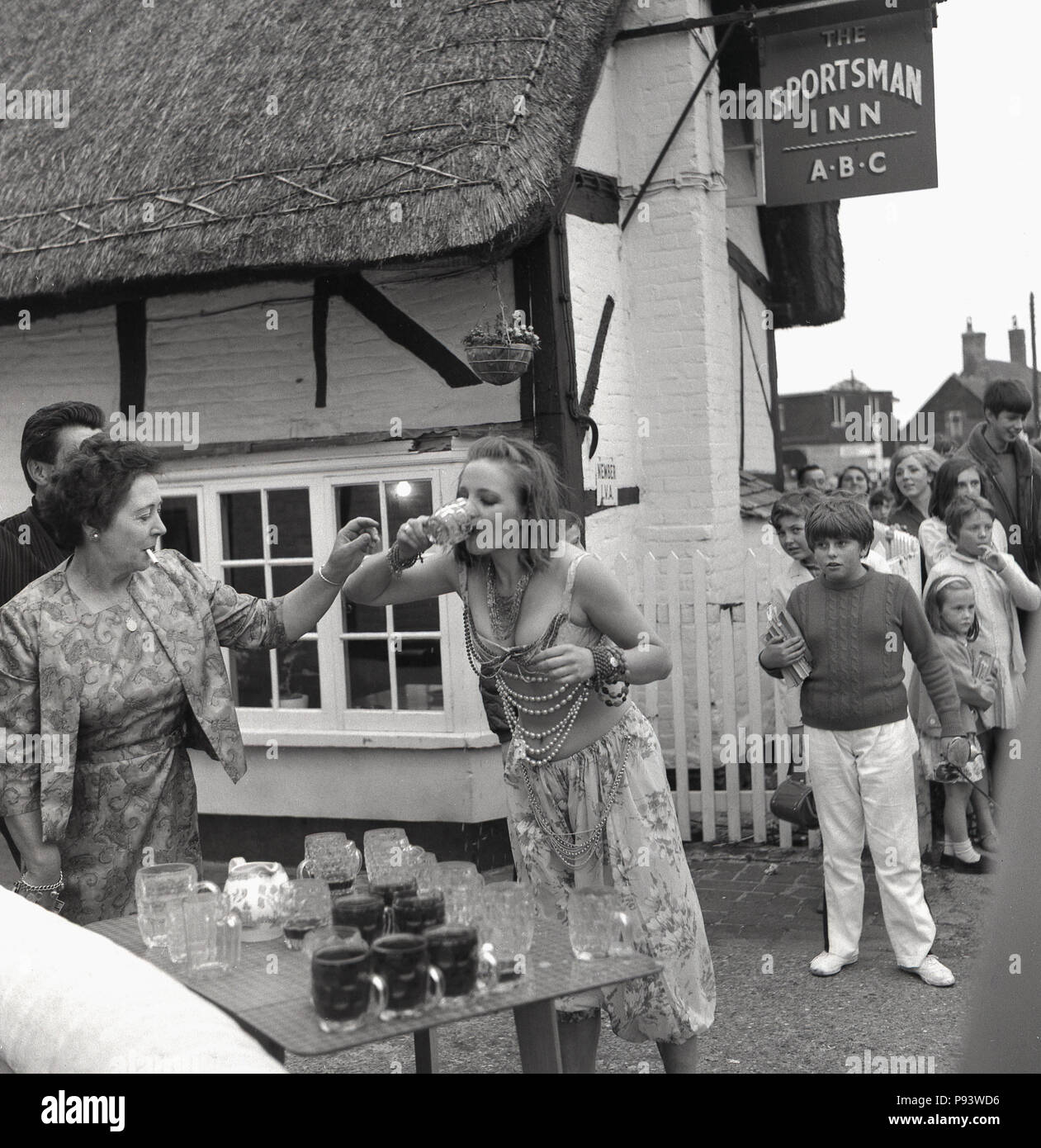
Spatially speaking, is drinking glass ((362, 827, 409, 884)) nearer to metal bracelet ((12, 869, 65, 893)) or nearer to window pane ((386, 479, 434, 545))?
metal bracelet ((12, 869, 65, 893))

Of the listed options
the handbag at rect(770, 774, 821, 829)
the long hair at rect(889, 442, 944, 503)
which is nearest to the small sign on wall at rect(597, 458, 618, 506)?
the long hair at rect(889, 442, 944, 503)

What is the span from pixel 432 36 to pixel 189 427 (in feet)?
8.32

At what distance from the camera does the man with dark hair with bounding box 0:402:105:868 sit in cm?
378

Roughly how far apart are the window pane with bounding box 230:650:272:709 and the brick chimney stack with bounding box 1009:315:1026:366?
44.2 meters

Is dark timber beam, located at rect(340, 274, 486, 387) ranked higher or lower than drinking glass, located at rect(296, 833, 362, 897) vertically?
higher

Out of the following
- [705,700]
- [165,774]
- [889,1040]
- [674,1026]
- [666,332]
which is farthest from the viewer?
[666,332]

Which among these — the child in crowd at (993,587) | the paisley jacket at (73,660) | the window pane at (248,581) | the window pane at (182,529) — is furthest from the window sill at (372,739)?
the paisley jacket at (73,660)

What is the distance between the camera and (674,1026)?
3168 millimetres

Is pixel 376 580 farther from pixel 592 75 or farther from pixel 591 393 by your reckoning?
pixel 592 75

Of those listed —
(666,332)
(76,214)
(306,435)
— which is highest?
(76,214)

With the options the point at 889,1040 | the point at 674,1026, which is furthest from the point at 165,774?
the point at 889,1040

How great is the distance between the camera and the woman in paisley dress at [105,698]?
10.7 ft

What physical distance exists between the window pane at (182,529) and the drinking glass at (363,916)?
500 centimetres

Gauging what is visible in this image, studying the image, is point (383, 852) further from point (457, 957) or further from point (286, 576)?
point (286, 576)
